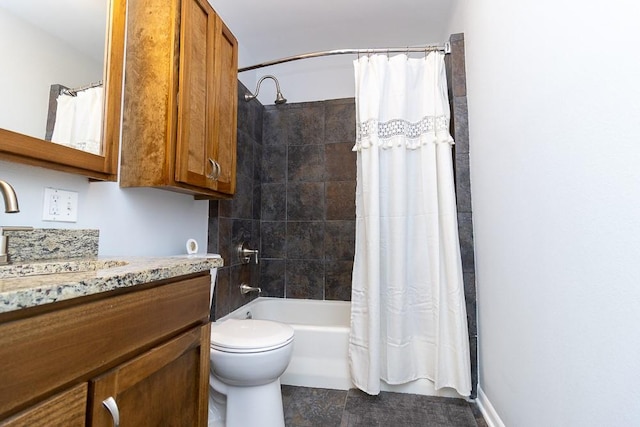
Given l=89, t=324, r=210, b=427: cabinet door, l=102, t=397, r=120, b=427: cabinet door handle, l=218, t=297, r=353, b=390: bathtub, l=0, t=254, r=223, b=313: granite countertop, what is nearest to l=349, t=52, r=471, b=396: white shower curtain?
l=218, t=297, r=353, b=390: bathtub

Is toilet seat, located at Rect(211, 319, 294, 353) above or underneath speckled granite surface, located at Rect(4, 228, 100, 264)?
underneath

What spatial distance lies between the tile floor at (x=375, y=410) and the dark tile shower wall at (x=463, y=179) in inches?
7.3

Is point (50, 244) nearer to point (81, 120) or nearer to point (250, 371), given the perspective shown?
point (81, 120)

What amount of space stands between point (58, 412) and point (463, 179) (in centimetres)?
184

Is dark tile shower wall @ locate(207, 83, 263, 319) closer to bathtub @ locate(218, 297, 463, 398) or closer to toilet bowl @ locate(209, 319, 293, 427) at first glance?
bathtub @ locate(218, 297, 463, 398)

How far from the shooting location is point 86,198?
3.75ft

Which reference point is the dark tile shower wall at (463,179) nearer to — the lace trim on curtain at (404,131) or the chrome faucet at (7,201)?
the lace trim on curtain at (404,131)

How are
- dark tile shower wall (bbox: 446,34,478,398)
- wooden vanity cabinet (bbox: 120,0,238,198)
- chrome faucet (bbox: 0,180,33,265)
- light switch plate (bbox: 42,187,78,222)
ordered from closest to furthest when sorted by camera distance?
chrome faucet (bbox: 0,180,33,265)
light switch plate (bbox: 42,187,78,222)
wooden vanity cabinet (bbox: 120,0,238,198)
dark tile shower wall (bbox: 446,34,478,398)

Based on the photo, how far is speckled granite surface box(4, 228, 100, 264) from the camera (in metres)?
0.88

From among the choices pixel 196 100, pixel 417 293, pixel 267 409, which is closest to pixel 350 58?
pixel 196 100

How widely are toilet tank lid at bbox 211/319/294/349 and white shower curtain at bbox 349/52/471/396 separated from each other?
52cm

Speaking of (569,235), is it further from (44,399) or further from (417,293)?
(44,399)

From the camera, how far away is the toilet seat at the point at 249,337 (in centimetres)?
133

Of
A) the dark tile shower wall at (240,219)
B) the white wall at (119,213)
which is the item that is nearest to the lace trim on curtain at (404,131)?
the dark tile shower wall at (240,219)
